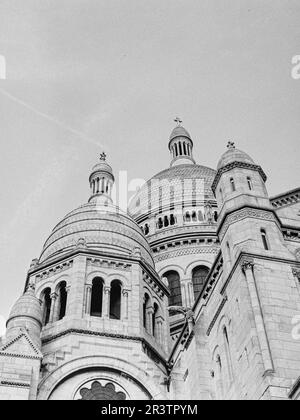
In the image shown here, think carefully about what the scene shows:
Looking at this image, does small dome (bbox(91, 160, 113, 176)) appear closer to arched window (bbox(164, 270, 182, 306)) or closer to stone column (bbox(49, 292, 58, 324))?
arched window (bbox(164, 270, 182, 306))

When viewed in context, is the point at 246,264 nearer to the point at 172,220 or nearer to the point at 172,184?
the point at 172,220

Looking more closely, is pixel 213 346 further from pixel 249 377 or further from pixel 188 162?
pixel 188 162

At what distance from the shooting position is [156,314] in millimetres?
29016

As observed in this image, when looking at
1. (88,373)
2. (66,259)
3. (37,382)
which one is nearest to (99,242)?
(66,259)

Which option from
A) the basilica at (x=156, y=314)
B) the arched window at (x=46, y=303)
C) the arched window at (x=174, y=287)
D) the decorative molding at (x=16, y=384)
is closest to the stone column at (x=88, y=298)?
the basilica at (x=156, y=314)

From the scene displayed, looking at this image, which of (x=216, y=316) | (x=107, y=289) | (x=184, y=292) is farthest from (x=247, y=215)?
(x=184, y=292)

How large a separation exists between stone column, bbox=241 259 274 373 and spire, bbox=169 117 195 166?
123 feet

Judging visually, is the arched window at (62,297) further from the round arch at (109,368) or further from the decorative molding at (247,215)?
the decorative molding at (247,215)

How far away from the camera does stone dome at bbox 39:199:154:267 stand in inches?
1190

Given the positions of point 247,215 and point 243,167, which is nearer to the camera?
point 247,215

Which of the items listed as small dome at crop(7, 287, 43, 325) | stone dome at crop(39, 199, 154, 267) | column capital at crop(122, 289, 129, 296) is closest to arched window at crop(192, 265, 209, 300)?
stone dome at crop(39, 199, 154, 267)

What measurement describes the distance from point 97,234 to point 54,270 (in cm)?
334

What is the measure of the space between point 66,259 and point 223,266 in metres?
9.66

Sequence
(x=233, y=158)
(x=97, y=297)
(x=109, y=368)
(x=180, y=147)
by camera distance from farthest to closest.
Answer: (x=180, y=147) < (x=97, y=297) < (x=109, y=368) < (x=233, y=158)
